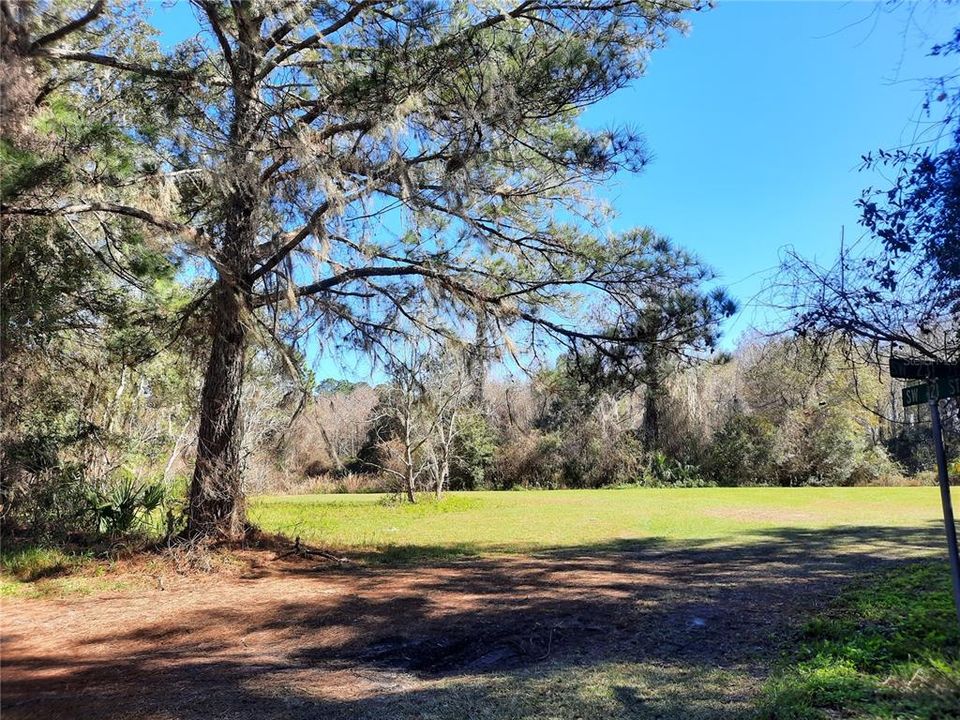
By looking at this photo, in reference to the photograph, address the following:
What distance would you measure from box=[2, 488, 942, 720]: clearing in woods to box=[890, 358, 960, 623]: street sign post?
4.64 ft

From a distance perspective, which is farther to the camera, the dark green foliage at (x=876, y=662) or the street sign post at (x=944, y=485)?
the street sign post at (x=944, y=485)

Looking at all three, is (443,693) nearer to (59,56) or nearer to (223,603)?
(223,603)

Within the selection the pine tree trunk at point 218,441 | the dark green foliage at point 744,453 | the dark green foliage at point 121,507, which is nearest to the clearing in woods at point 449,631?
the pine tree trunk at point 218,441

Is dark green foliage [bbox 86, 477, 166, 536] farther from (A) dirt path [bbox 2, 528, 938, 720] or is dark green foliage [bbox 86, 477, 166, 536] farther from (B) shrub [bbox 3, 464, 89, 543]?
(A) dirt path [bbox 2, 528, 938, 720]

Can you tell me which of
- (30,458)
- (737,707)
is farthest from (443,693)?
(30,458)

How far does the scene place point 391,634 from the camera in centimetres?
556

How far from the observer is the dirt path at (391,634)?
398 centimetres

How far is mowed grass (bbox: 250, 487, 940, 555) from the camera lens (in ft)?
39.1

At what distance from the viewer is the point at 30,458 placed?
973cm

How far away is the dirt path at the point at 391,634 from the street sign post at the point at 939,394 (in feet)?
4.72

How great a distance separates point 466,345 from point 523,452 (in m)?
20.1

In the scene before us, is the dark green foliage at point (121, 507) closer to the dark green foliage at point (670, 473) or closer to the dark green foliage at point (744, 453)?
the dark green foliage at point (670, 473)

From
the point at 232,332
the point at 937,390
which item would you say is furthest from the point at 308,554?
the point at 937,390

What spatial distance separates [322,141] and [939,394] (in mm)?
6399
